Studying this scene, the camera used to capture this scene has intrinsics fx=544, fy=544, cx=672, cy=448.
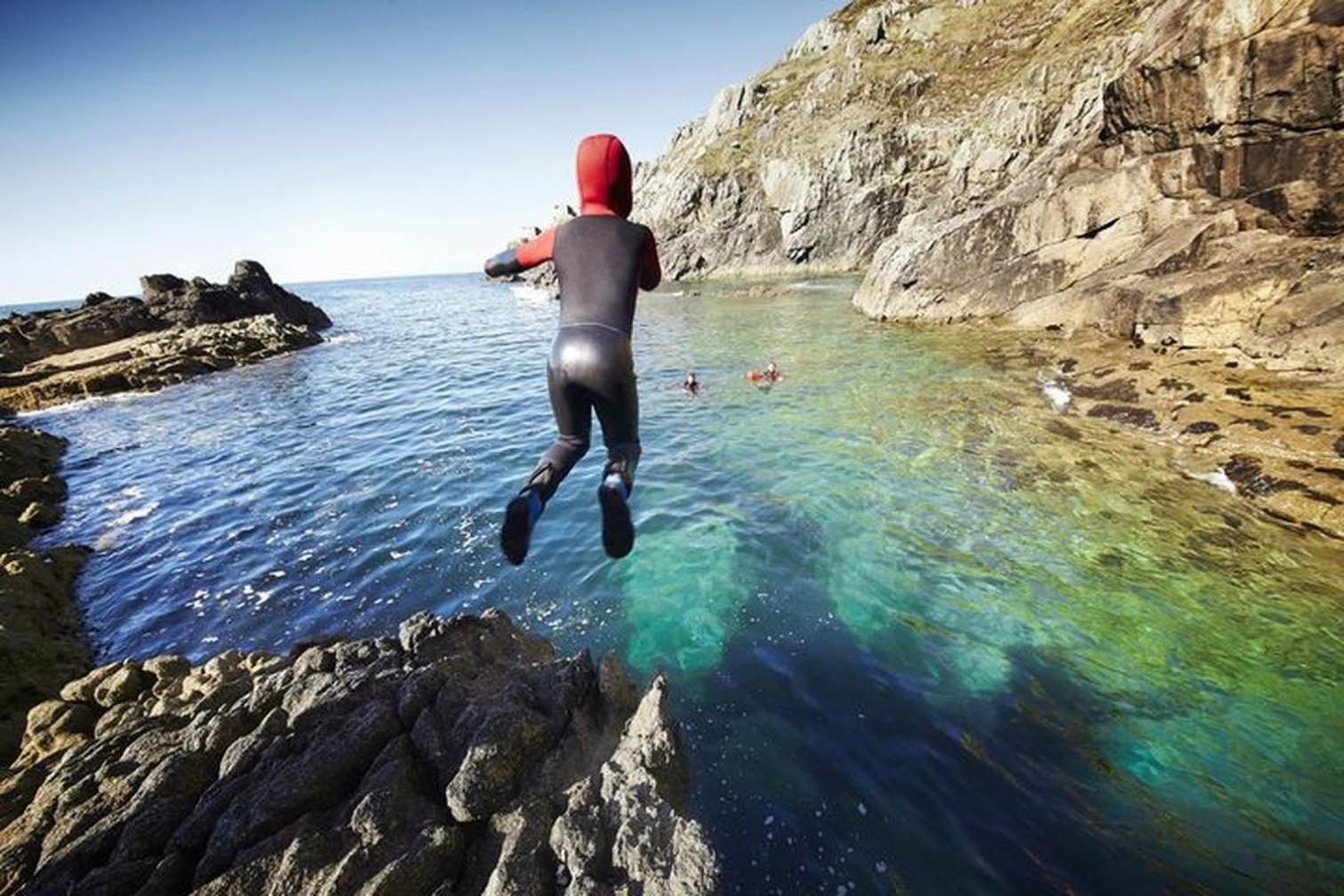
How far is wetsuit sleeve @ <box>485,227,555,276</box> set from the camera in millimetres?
4703

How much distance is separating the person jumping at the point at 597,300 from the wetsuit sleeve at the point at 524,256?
1 cm

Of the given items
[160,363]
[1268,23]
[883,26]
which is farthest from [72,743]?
[883,26]

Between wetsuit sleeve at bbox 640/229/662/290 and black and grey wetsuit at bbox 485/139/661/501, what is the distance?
0.5 inches

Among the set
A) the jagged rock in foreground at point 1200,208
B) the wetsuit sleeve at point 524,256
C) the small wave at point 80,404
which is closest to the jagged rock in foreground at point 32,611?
the wetsuit sleeve at point 524,256

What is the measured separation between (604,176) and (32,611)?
1115 cm

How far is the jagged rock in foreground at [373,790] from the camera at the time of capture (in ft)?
10.6

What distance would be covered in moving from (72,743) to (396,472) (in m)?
8.48

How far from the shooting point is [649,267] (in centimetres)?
491

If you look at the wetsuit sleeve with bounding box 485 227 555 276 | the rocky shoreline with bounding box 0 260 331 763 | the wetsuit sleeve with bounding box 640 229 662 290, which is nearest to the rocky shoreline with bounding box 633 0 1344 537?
the wetsuit sleeve with bounding box 640 229 662 290

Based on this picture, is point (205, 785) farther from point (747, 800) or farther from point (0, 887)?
point (747, 800)

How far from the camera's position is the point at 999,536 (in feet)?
27.8

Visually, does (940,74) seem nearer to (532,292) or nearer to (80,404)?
(532,292)

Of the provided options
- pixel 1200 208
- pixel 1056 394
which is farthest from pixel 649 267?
pixel 1200 208

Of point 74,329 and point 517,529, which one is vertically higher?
point 74,329
